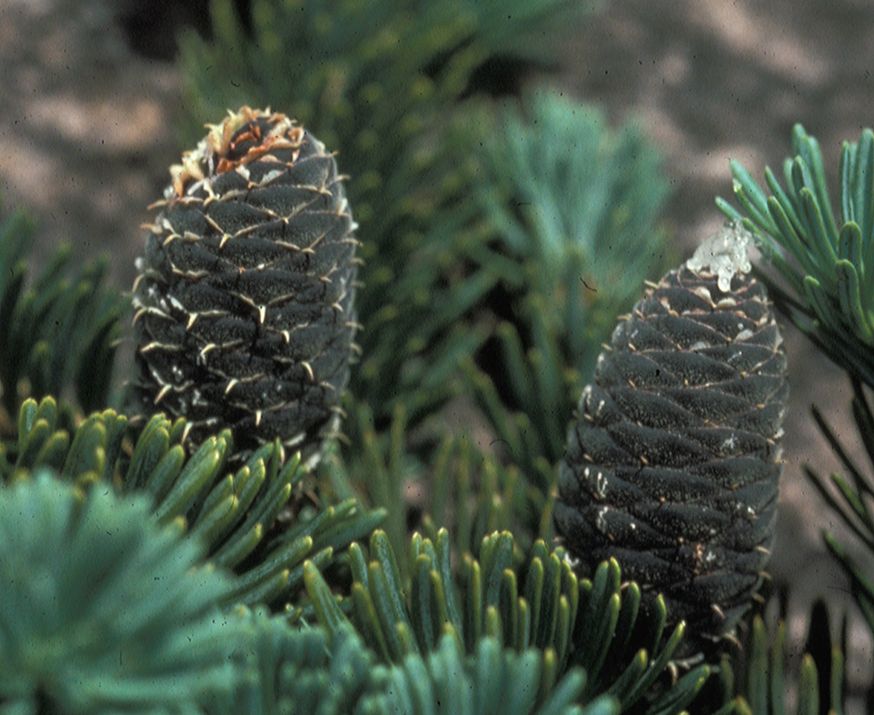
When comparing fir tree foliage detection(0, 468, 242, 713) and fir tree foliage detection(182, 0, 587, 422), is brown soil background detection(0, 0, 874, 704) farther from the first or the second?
fir tree foliage detection(0, 468, 242, 713)

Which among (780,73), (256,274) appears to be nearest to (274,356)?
(256,274)

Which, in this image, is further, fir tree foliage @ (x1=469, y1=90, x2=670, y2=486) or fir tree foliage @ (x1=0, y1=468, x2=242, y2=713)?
fir tree foliage @ (x1=469, y1=90, x2=670, y2=486)

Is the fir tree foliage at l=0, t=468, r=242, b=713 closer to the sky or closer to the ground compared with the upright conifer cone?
closer to the ground

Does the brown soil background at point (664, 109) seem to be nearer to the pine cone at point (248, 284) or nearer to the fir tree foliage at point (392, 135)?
the fir tree foliage at point (392, 135)

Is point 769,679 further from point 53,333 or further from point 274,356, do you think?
point 53,333

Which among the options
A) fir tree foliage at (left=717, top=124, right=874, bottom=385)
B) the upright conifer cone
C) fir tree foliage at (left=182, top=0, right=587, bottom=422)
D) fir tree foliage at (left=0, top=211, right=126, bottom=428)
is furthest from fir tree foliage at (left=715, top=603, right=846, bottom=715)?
fir tree foliage at (left=0, top=211, right=126, bottom=428)

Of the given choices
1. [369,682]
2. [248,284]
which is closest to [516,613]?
[369,682]

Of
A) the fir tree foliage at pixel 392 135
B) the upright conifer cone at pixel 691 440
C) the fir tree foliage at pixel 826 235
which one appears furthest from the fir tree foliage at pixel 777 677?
the fir tree foliage at pixel 392 135
